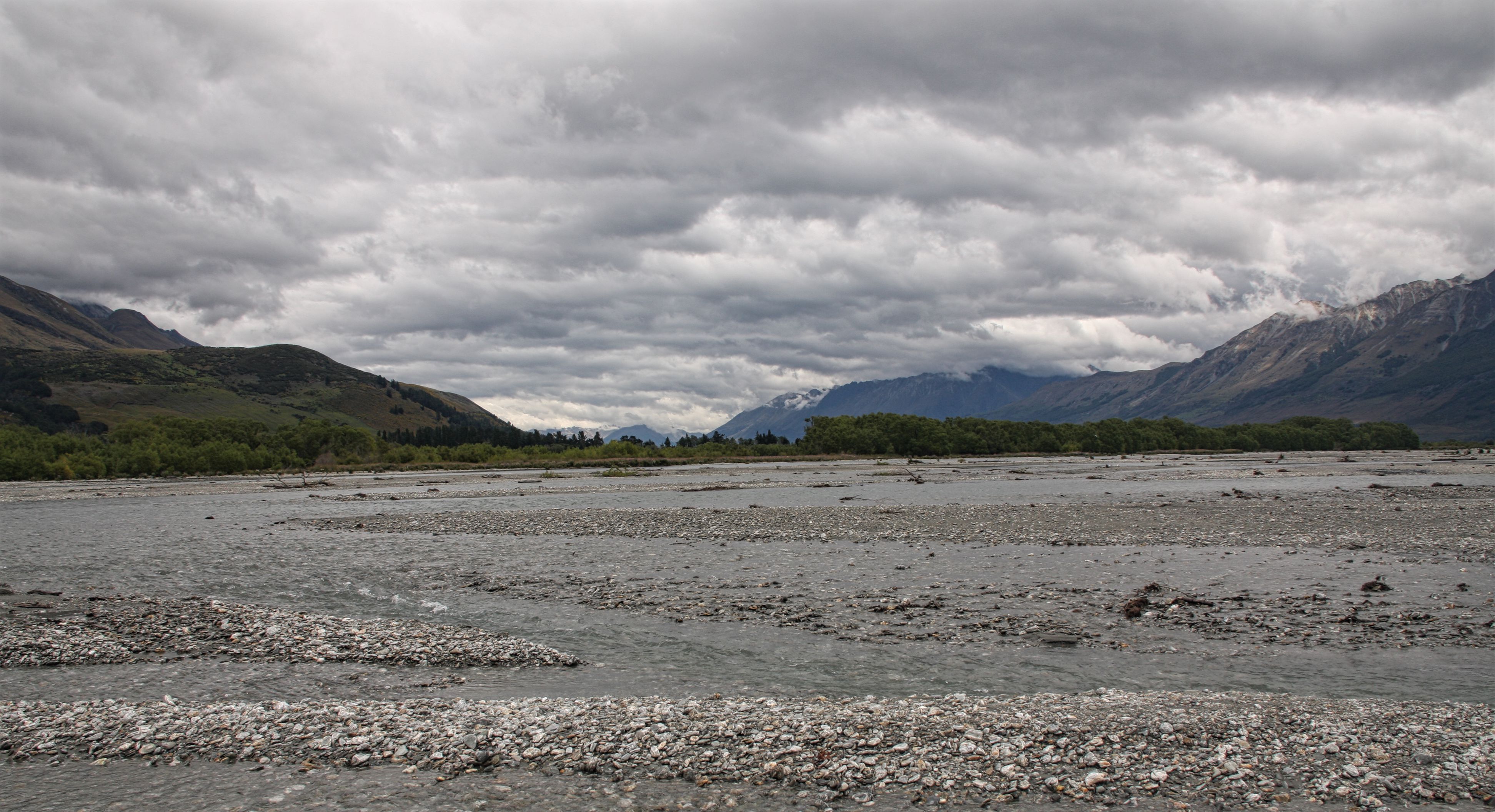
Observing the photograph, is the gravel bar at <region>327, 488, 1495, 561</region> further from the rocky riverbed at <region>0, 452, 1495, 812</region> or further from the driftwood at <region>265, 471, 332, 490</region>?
the driftwood at <region>265, 471, 332, 490</region>

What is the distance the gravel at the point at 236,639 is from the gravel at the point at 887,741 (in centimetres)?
305

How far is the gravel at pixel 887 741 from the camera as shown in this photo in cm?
913

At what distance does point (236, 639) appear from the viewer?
17031 mm

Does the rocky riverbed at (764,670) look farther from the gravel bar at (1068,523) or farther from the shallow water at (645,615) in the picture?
the gravel bar at (1068,523)

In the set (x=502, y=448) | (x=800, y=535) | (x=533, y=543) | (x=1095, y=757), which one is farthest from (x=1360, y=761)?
(x=502, y=448)

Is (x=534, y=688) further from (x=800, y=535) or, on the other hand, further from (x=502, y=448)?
(x=502, y=448)

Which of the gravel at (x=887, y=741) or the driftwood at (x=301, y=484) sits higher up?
the gravel at (x=887, y=741)

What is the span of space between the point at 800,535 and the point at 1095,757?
2614 cm

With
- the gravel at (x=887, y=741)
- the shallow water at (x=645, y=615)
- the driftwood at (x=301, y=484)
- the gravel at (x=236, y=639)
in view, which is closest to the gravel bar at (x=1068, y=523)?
the shallow water at (x=645, y=615)

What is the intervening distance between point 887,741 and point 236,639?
14.6m

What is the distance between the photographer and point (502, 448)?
7840 inches

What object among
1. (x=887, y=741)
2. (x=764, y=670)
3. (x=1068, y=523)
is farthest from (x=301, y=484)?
(x=887, y=741)

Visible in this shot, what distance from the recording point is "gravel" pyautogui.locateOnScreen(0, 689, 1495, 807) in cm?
913

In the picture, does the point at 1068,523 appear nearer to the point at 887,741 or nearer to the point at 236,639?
the point at 887,741
